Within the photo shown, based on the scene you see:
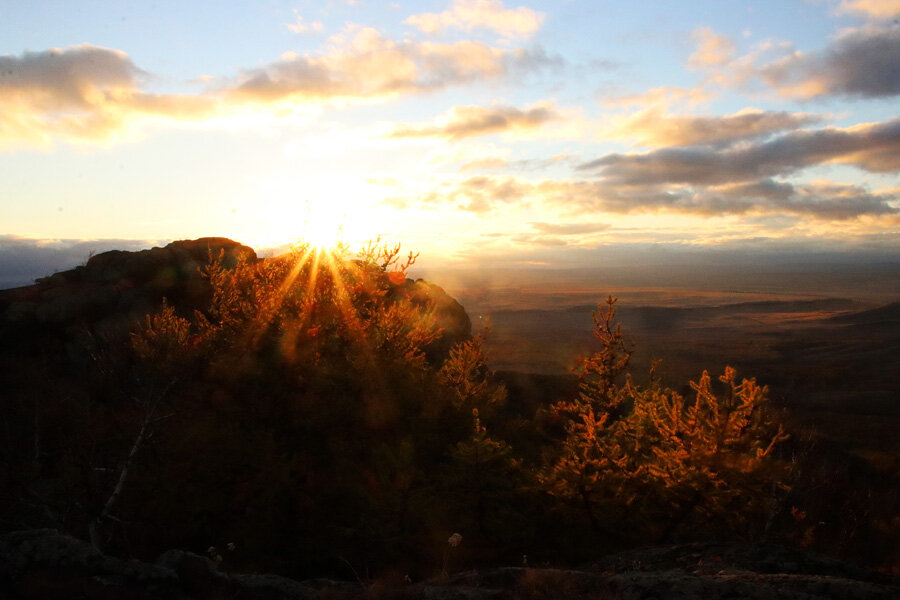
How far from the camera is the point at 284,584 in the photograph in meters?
7.60

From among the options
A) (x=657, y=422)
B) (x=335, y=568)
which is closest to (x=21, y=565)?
(x=335, y=568)

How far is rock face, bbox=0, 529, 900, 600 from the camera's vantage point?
6.58 metres

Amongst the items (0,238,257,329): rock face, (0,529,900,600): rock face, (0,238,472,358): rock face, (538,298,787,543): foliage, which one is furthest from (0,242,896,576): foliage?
(0,238,257,329): rock face

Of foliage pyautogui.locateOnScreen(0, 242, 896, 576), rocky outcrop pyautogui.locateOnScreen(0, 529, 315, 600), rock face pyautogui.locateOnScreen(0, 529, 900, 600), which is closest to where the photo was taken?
rocky outcrop pyautogui.locateOnScreen(0, 529, 315, 600)

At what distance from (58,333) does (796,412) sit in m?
77.3

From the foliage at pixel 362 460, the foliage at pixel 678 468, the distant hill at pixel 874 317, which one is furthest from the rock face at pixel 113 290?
the distant hill at pixel 874 317

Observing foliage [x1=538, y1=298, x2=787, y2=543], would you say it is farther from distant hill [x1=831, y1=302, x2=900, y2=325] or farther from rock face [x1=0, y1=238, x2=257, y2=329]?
distant hill [x1=831, y1=302, x2=900, y2=325]

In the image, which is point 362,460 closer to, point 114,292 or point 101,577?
point 101,577

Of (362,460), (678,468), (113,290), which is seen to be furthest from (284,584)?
(113,290)

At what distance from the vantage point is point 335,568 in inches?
602

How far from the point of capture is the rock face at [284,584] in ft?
21.6

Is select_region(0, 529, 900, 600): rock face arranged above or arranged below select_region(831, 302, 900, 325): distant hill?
above

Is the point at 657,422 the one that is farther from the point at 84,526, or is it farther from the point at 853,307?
the point at 853,307

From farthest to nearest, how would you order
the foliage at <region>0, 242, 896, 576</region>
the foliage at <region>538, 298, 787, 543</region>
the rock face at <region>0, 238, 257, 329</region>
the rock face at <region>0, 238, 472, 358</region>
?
the rock face at <region>0, 238, 257, 329</region>
the rock face at <region>0, 238, 472, 358</region>
the foliage at <region>0, 242, 896, 576</region>
the foliage at <region>538, 298, 787, 543</region>
